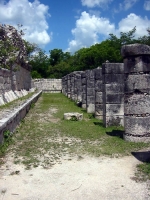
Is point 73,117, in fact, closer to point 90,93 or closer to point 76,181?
point 90,93

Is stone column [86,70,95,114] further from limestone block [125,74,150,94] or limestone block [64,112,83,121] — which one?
limestone block [125,74,150,94]

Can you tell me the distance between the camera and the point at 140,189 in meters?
4.09

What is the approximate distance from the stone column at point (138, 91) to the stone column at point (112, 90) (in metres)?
1.90

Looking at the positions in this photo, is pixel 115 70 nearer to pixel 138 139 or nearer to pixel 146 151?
pixel 138 139

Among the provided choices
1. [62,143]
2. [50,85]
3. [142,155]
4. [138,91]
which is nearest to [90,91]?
[138,91]

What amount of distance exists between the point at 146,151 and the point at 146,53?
2.51 metres

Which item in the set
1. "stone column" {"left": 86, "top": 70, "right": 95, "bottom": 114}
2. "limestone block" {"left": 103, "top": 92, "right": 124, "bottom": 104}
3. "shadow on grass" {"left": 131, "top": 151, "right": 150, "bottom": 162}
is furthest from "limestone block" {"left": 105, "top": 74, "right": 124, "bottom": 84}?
"stone column" {"left": 86, "top": 70, "right": 95, "bottom": 114}

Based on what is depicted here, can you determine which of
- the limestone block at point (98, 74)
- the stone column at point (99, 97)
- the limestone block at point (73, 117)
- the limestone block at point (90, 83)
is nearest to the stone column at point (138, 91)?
the limestone block at point (73, 117)

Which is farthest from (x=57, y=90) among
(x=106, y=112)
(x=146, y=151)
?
(x=146, y=151)

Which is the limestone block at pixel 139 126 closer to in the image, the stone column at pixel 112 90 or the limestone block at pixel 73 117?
the stone column at pixel 112 90

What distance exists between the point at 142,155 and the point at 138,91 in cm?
187

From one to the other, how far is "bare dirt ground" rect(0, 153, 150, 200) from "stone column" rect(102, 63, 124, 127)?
3699 mm

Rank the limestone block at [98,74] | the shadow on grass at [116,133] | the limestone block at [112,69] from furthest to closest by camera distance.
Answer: the limestone block at [98,74] < the limestone block at [112,69] < the shadow on grass at [116,133]

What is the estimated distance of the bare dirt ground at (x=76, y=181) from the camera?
3.89 metres
